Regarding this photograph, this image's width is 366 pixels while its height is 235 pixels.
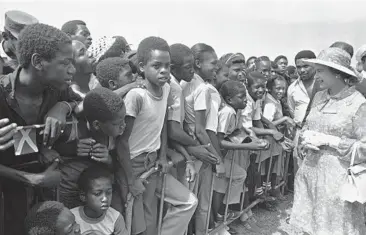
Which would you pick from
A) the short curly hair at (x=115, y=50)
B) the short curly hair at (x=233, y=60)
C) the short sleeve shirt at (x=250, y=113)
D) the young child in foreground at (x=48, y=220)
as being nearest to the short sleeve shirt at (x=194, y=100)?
the short curly hair at (x=115, y=50)

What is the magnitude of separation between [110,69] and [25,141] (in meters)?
1.49

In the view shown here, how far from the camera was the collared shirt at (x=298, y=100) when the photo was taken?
605 cm

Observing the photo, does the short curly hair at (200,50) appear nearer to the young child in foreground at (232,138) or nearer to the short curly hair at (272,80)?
the young child in foreground at (232,138)

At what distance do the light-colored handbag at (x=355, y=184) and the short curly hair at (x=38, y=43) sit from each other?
2.86 metres

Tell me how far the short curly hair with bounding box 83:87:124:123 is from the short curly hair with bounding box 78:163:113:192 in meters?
0.37

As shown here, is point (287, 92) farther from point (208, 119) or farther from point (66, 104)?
point (66, 104)

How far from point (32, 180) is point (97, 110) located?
696mm

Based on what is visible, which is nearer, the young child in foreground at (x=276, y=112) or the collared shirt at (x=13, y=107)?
the collared shirt at (x=13, y=107)

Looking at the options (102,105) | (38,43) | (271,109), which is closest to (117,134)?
(102,105)

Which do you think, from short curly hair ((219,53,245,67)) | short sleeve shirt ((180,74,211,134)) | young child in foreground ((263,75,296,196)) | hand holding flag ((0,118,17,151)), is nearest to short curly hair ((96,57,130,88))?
short sleeve shirt ((180,74,211,134))

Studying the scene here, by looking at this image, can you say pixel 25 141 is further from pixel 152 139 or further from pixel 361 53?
pixel 361 53

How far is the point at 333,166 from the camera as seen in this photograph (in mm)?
3848

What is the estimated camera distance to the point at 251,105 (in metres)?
5.17

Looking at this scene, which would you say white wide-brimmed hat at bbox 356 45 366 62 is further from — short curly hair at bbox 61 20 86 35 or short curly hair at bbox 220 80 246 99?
short curly hair at bbox 61 20 86 35
